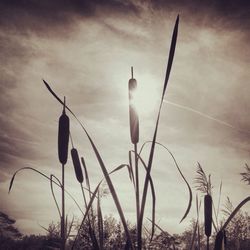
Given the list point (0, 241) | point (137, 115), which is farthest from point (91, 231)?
point (0, 241)

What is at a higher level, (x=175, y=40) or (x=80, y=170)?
(x=175, y=40)

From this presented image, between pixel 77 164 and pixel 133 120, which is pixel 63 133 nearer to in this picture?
pixel 77 164

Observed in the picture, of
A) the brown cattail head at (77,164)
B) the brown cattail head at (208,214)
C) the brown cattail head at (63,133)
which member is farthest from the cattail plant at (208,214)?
the brown cattail head at (63,133)

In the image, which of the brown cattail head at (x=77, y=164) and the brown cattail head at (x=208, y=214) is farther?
the brown cattail head at (x=208, y=214)

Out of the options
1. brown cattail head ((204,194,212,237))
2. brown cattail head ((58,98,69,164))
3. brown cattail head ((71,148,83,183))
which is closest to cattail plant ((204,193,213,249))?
brown cattail head ((204,194,212,237))

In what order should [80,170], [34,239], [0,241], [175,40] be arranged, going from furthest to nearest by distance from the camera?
[34,239] → [0,241] → [80,170] → [175,40]

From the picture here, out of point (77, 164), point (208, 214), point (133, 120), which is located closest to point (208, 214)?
point (208, 214)

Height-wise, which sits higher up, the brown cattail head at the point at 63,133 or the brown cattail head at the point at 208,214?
the brown cattail head at the point at 63,133

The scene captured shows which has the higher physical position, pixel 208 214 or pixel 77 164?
pixel 77 164

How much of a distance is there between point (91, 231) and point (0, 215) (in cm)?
5722

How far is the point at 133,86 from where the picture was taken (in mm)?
1404

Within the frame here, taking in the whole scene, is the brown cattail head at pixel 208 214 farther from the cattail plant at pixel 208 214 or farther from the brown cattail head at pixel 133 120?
the brown cattail head at pixel 133 120

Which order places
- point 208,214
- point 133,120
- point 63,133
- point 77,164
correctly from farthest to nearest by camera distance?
point 208,214
point 77,164
point 63,133
point 133,120

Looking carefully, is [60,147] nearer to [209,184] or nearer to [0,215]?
[209,184]
